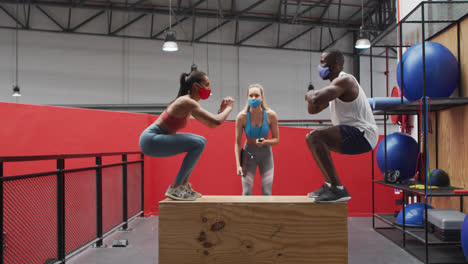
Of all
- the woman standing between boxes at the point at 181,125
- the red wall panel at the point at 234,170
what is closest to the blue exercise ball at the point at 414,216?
the red wall panel at the point at 234,170

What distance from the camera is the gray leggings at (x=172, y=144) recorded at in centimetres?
257

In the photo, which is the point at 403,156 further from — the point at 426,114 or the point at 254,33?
the point at 254,33

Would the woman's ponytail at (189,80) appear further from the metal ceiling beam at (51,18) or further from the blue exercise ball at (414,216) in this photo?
the metal ceiling beam at (51,18)

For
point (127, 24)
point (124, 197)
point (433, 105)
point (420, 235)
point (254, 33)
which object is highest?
point (127, 24)

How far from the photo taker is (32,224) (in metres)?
2.79

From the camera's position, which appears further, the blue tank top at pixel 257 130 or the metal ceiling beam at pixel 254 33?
the metal ceiling beam at pixel 254 33

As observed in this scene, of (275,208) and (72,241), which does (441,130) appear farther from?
(72,241)

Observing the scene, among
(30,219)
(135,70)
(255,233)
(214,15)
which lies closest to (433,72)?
(255,233)

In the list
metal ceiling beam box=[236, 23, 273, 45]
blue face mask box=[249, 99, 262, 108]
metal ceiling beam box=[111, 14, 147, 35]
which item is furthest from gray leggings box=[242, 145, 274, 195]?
metal ceiling beam box=[111, 14, 147, 35]

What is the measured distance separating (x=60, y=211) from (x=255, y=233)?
1.78 meters

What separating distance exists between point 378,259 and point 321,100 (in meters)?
2.15

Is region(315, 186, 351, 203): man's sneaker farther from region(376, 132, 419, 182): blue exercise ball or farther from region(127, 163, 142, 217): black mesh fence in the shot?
region(127, 163, 142, 217): black mesh fence

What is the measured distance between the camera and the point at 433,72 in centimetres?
346

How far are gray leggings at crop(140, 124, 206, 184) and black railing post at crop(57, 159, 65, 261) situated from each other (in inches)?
39.5
